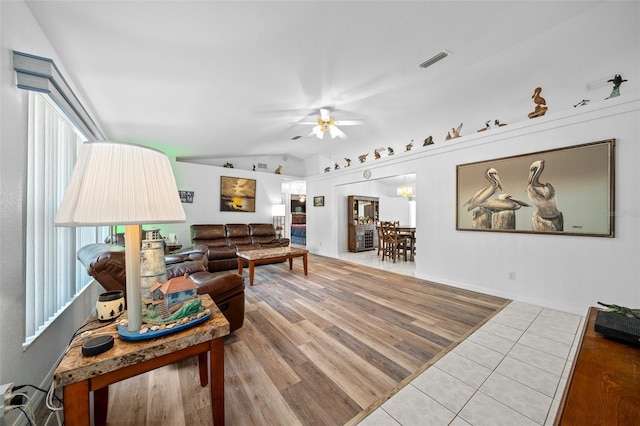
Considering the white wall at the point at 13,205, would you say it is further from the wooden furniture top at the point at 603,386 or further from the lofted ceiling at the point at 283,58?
the wooden furniture top at the point at 603,386

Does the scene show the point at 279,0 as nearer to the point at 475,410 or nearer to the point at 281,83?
Answer: the point at 281,83

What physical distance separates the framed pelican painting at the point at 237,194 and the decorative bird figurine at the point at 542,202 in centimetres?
609

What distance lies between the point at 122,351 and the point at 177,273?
1.82 m

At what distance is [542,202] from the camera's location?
9.56ft

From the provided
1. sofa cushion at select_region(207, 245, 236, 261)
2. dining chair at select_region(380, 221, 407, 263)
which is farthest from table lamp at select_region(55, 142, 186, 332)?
dining chair at select_region(380, 221, 407, 263)

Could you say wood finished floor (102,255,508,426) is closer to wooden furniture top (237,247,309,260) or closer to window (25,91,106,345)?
wooden furniture top (237,247,309,260)

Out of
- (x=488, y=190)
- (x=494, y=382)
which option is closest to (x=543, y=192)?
(x=488, y=190)

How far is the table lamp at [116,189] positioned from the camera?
0.78 metres

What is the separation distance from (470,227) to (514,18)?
260 centimetres

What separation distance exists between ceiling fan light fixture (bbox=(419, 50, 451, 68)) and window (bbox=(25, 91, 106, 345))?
3730mm

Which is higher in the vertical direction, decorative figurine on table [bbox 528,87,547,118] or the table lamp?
decorative figurine on table [bbox 528,87,547,118]

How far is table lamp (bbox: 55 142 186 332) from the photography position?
0.78 m

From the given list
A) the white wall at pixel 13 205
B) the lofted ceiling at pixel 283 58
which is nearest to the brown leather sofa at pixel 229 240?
the lofted ceiling at pixel 283 58

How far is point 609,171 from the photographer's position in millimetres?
2475
